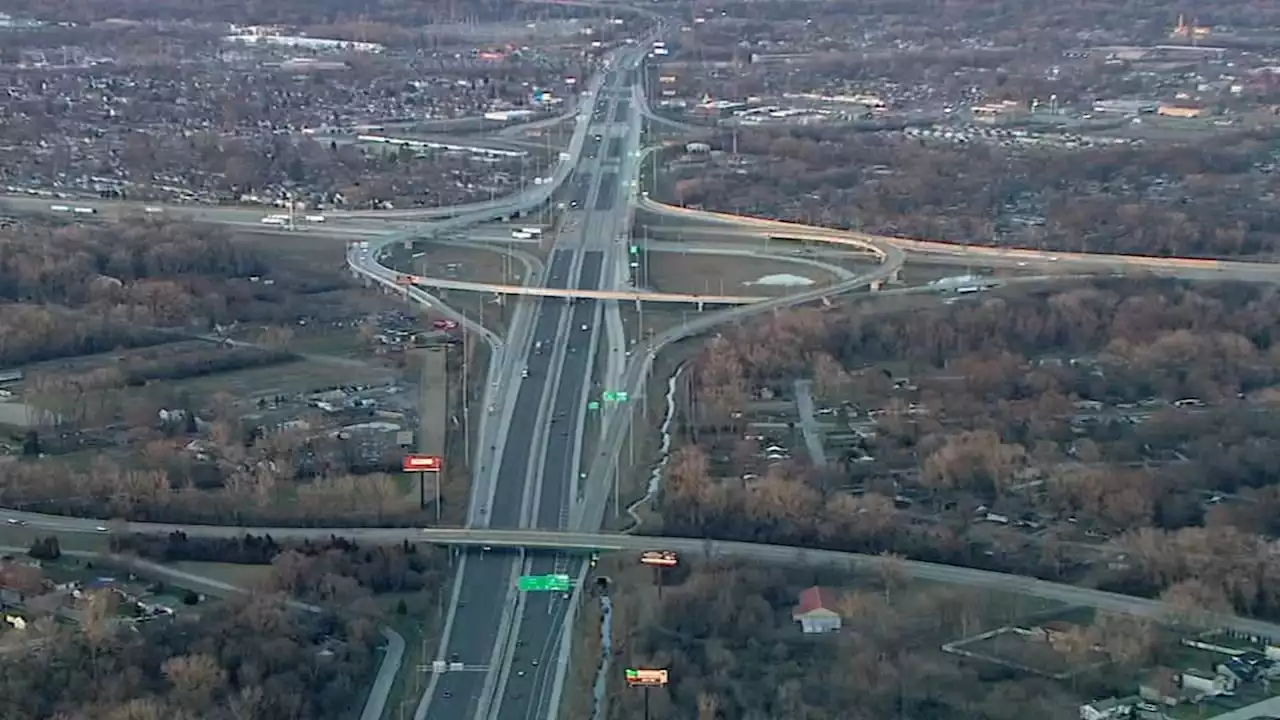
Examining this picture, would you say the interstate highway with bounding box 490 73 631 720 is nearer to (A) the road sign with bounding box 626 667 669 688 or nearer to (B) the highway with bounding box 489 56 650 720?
(B) the highway with bounding box 489 56 650 720

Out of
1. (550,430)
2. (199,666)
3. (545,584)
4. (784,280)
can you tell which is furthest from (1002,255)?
(199,666)

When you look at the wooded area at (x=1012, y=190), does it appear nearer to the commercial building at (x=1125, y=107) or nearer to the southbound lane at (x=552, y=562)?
the commercial building at (x=1125, y=107)

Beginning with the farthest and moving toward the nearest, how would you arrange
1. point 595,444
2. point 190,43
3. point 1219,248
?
Answer: point 190,43 < point 1219,248 < point 595,444

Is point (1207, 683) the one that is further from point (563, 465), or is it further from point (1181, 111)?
point (1181, 111)

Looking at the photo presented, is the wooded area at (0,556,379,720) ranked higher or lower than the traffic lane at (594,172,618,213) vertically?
higher

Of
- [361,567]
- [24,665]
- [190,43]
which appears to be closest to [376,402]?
[361,567]

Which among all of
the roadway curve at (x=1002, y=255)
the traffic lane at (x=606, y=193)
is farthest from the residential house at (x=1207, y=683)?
the traffic lane at (x=606, y=193)

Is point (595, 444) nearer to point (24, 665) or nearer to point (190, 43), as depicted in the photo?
point (24, 665)

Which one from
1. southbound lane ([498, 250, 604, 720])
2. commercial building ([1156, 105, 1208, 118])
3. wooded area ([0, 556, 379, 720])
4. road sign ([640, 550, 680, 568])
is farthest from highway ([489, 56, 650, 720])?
commercial building ([1156, 105, 1208, 118])
